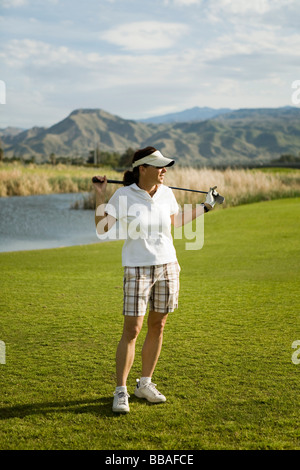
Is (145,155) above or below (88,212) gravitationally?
above

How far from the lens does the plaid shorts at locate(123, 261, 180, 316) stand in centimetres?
315

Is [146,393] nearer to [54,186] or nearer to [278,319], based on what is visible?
[278,319]

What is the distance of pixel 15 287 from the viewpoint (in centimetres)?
678

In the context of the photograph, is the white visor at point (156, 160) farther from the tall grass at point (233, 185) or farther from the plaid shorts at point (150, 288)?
the tall grass at point (233, 185)

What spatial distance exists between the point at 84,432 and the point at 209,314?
2610 millimetres

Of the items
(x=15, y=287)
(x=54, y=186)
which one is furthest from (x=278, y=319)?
(x=54, y=186)

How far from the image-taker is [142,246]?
10.4 ft

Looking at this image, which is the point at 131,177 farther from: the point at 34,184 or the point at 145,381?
the point at 34,184

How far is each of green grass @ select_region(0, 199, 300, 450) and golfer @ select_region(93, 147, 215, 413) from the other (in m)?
0.27

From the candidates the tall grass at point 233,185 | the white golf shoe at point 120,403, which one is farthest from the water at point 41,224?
the white golf shoe at point 120,403

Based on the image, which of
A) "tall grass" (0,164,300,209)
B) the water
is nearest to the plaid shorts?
the water

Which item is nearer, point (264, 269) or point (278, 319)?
point (278, 319)

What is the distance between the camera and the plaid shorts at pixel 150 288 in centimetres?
315

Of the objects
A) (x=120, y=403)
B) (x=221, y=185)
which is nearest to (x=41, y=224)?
(x=221, y=185)
